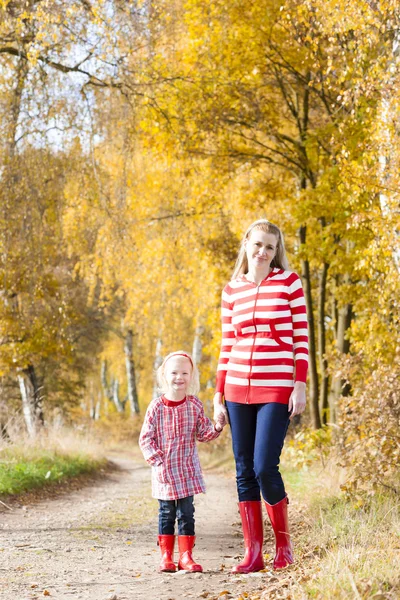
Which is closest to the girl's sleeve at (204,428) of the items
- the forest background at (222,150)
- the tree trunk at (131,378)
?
the forest background at (222,150)

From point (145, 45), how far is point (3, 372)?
9.05 meters

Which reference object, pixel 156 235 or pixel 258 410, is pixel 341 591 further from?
pixel 156 235

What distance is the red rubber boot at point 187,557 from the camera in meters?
4.74

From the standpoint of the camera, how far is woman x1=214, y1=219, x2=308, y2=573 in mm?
4535

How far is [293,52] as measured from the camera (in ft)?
36.9

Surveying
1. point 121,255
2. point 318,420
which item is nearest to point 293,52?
point 121,255

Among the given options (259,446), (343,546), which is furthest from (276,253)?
(343,546)

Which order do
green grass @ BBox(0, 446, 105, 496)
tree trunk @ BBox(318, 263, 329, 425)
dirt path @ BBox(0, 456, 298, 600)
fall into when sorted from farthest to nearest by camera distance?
tree trunk @ BBox(318, 263, 329, 425)
green grass @ BBox(0, 446, 105, 496)
dirt path @ BBox(0, 456, 298, 600)

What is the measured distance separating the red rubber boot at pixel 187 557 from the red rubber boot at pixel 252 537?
0.78 feet

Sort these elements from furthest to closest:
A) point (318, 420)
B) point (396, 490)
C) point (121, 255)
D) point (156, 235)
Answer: point (156, 235) < point (318, 420) < point (121, 255) < point (396, 490)

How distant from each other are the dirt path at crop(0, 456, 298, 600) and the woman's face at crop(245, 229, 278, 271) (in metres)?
1.82

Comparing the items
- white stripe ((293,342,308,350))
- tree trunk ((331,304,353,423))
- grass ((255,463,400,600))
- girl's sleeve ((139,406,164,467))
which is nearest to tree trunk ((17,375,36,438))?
tree trunk ((331,304,353,423))

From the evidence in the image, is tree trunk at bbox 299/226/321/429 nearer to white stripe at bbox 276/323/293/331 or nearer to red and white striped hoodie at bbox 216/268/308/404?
red and white striped hoodie at bbox 216/268/308/404

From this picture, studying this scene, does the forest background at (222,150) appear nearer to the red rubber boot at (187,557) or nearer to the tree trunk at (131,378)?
the red rubber boot at (187,557)
